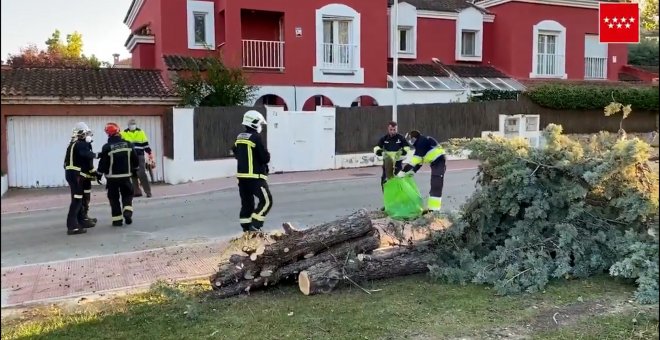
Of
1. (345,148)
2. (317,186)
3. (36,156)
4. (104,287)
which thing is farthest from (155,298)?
(345,148)

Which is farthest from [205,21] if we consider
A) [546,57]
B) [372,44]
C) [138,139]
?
[546,57]

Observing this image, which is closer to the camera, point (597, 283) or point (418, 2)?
point (597, 283)

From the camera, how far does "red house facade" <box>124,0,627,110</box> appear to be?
20766 mm

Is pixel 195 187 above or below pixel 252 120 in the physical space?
below

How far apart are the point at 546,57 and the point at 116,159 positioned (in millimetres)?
22585

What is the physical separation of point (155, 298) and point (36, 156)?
39.4ft

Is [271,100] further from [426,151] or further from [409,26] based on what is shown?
[426,151]

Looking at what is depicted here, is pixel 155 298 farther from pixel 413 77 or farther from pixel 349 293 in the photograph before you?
pixel 413 77

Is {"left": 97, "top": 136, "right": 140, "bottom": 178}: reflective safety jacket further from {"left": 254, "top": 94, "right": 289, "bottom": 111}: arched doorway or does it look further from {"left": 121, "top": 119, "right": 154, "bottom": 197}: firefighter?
{"left": 254, "top": 94, "right": 289, "bottom": 111}: arched doorway

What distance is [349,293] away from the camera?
5898 mm

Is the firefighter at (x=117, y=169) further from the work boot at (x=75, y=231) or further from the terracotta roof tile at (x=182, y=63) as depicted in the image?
the terracotta roof tile at (x=182, y=63)

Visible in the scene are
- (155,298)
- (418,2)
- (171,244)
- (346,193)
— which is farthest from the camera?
(418,2)

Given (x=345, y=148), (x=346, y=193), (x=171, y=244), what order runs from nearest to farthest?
(x=171, y=244) → (x=346, y=193) → (x=345, y=148)

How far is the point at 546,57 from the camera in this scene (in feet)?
88.4
